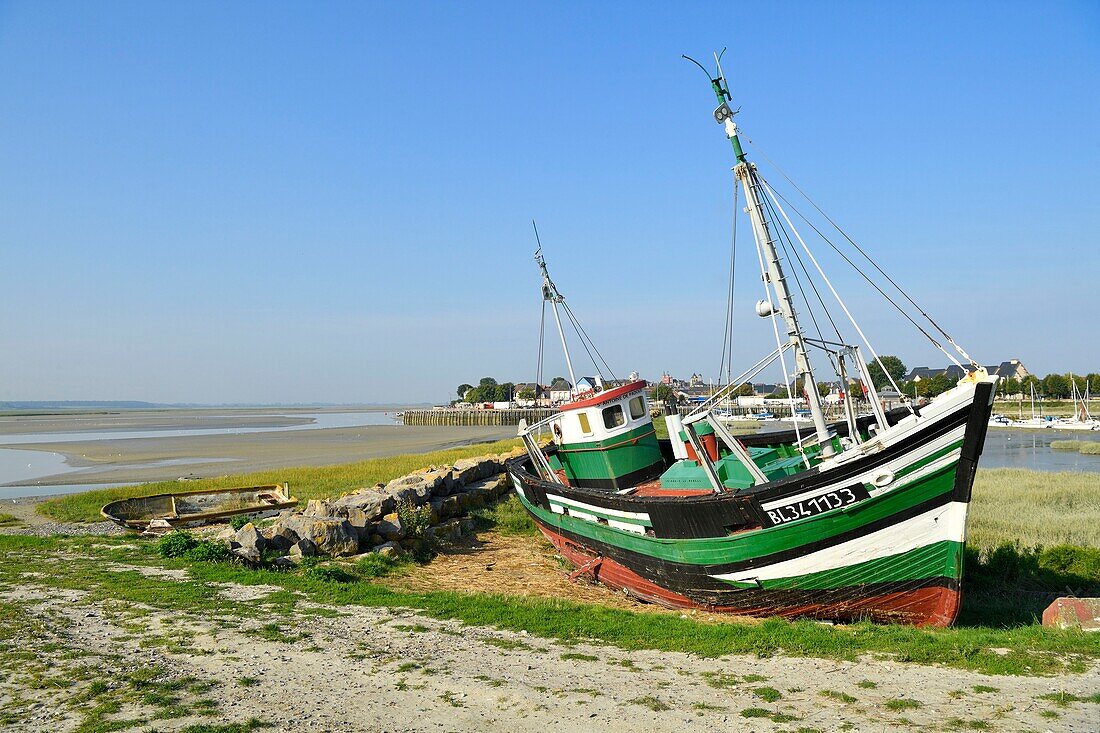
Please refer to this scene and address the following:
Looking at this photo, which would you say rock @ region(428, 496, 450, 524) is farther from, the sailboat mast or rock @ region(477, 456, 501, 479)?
the sailboat mast

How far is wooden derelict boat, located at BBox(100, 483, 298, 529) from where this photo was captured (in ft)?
70.4

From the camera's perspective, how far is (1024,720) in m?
7.44

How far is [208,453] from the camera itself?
5916 centimetres

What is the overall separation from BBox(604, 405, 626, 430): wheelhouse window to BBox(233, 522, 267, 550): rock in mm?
8444

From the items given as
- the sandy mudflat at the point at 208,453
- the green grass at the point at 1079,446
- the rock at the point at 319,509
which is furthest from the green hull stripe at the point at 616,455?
the green grass at the point at 1079,446

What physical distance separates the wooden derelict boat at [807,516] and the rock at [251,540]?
6.71 m

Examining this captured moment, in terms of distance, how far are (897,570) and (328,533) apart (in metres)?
10.8

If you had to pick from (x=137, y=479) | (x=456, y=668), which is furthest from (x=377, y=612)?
(x=137, y=479)

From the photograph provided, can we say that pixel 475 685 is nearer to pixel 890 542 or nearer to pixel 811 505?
pixel 811 505

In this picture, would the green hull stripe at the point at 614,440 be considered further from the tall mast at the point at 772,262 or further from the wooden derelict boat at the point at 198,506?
the wooden derelict boat at the point at 198,506

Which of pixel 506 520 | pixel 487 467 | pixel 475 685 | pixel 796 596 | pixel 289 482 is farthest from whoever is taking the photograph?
pixel 289 482

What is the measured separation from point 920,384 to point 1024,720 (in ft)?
420

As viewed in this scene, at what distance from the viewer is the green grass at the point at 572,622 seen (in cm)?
980

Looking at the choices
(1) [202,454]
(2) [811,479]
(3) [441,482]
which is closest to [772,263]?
(2) [811,479]
